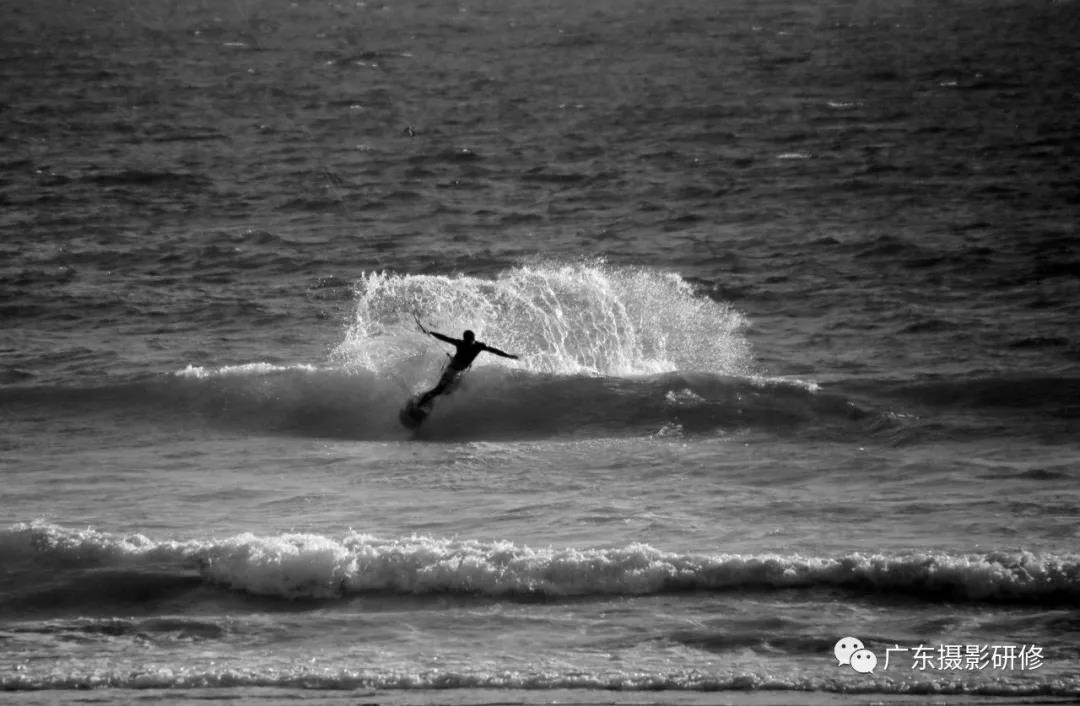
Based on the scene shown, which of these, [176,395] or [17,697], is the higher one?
[176,395]

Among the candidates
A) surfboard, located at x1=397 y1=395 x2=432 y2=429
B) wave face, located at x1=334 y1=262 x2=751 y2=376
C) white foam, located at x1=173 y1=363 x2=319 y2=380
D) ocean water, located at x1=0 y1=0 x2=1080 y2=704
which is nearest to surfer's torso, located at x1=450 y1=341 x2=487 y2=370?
surfboard, located at x1=397 y1=395 x2=432 y2=429

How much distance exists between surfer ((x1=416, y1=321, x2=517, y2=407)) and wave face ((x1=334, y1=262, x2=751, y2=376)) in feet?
4.21

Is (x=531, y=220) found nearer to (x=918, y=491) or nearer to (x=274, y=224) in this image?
(x=274, y=224)

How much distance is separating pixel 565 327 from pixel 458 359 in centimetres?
296

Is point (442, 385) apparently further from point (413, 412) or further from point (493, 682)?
point (493, 682)

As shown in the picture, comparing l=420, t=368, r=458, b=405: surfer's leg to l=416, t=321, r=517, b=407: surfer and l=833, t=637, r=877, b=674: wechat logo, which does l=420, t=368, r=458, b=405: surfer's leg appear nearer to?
l=416, t=321, r=517, b=407: surfer

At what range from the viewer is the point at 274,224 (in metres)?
32.0

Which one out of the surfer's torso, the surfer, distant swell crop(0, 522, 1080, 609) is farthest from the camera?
the surfer's torso

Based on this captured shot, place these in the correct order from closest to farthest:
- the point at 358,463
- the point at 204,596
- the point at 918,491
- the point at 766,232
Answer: the point at 204,596
the point at 918,491
the point at 358,463
the point at 766,232

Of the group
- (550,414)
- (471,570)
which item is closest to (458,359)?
(550,414)

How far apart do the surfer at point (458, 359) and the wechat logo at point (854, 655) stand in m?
7.24

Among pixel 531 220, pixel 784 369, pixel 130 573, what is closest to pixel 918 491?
pixel 784 369

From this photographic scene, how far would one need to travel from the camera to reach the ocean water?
1248cm

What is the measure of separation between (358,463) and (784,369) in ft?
21.2
